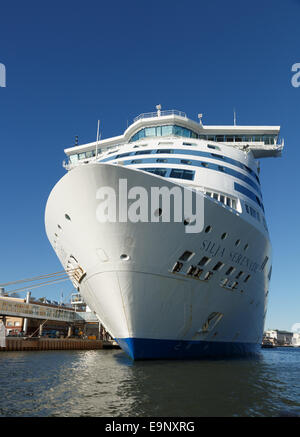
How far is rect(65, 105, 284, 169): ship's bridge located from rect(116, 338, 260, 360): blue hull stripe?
13.9 meters

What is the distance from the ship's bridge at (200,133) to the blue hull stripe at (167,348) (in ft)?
45.6

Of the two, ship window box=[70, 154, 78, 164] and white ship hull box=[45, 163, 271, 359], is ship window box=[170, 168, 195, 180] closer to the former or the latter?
white ship hull box=[45, 163, 271, 359]

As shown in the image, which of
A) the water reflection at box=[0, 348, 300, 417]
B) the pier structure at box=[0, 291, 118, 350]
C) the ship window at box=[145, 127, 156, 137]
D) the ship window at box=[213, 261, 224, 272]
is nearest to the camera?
the water reflection at box=[0, 348, 300, 417]

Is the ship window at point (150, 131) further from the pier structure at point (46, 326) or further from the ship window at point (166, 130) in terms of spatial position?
the pier structure at point (46, 326)

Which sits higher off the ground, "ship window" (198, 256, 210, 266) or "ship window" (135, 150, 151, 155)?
"ship window" (135, 150, 151, 155)

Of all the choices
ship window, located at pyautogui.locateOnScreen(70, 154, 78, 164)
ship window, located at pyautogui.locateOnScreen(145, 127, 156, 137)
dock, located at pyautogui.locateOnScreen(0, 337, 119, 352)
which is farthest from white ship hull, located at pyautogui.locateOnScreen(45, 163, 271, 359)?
dock, located at pyautogui.locateOnScreen(0, 337, 119, 352)

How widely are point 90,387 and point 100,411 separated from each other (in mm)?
3002

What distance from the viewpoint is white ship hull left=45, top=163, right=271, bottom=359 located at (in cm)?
1352

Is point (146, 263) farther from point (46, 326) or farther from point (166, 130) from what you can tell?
point (46, 326)

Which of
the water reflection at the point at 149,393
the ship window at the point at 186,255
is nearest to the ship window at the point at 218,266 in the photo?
the ship window at the point at 186,255

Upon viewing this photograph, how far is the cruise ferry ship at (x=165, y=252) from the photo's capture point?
1345cm

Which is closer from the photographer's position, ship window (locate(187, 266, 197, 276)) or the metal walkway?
ship window (locate(187, 266, 197, 276))

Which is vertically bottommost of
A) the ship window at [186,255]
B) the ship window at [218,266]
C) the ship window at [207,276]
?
the ship window at [207,276]

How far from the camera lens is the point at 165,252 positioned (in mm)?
13836
